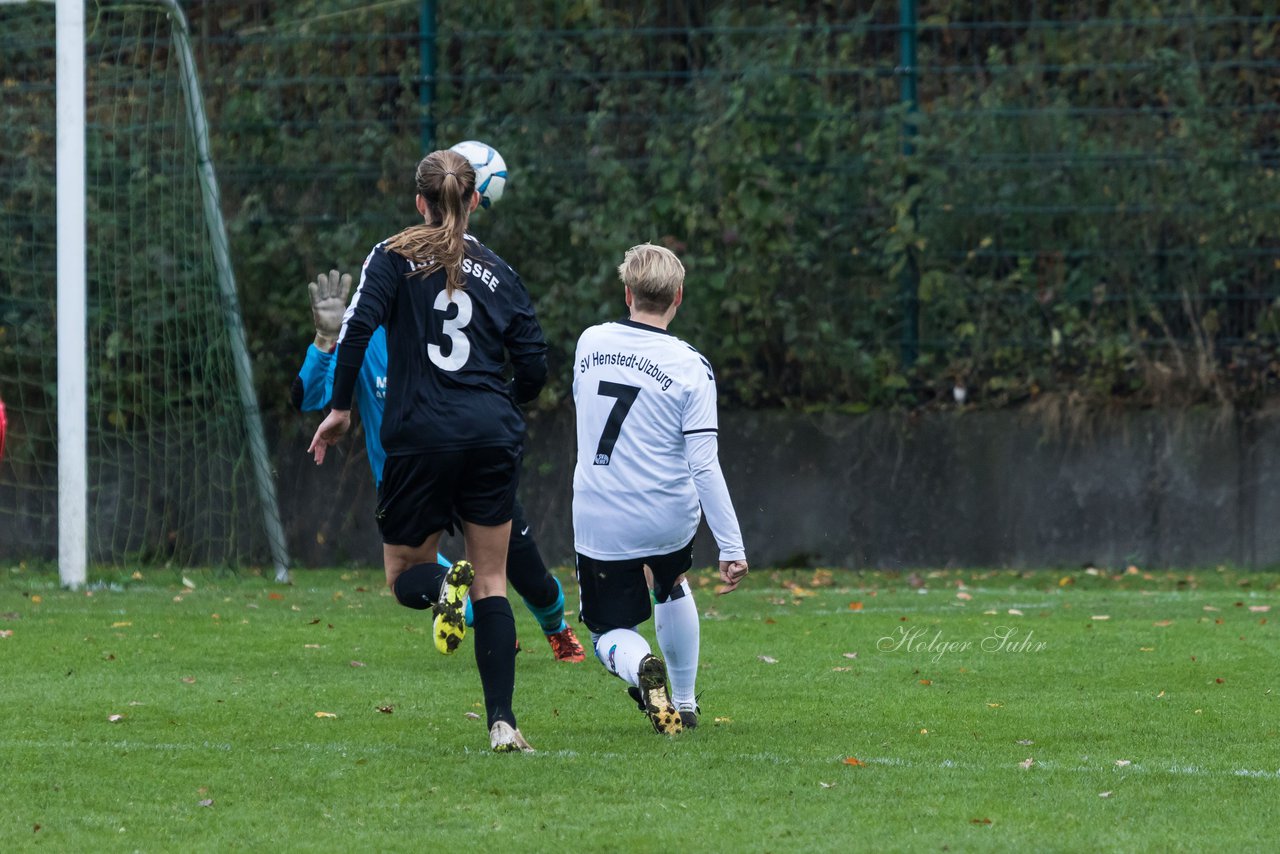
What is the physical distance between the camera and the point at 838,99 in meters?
12.0

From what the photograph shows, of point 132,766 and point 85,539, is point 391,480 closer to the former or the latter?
point 132,766

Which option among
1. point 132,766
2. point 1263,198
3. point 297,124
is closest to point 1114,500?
point 1263,198

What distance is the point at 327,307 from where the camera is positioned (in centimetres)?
737

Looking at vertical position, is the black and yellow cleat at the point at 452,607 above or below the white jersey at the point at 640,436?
below

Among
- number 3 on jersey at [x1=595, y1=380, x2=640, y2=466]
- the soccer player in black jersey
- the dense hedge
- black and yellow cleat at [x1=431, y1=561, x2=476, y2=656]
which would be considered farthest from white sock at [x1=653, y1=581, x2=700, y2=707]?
the dense hedge

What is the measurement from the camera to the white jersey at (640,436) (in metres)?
5.63

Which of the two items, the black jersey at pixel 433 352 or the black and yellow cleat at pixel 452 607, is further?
the black jersey at pixel 433 352

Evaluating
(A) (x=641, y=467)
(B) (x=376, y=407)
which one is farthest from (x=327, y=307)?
(A) (x=641, y=467)

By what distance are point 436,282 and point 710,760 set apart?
1567 millimetres

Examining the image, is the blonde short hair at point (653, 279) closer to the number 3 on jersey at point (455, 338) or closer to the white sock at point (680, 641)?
the number 3 on jersey at point (455, 338)

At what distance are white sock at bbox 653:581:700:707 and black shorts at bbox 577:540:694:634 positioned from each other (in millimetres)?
103

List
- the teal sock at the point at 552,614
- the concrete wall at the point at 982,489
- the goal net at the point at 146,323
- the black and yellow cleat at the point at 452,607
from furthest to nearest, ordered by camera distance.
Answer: the concrete wall at the point at 982,489 < the goal net at the point at 146,323 < the teal sock at the point at 552,614 < the black and yellow cleat at the point at 452,607

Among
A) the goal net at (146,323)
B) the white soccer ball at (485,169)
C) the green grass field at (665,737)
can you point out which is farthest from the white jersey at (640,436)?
the goal net at (146,323)

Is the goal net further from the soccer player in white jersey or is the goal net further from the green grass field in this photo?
the soccer player in white jersey
